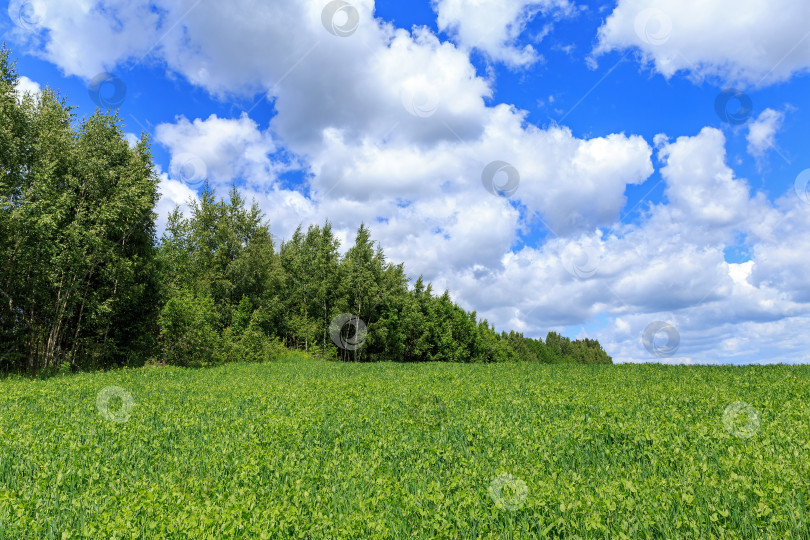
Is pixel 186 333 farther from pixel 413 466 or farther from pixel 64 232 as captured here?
pixel 413 466

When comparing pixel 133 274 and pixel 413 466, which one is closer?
pixel 413 466

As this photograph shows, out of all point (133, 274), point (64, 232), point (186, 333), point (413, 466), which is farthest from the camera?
point (186, 333)

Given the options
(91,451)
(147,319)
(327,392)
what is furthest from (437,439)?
(147,319)

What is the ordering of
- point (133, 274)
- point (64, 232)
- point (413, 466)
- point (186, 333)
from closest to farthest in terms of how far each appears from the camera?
point (413, 466), point (64, 232), point (133, 274), point (186, 333)

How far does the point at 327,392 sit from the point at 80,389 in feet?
33.6

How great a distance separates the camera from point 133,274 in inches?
1212

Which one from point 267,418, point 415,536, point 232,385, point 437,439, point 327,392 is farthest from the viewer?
point 232,385

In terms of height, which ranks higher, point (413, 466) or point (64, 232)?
point (64, 232)

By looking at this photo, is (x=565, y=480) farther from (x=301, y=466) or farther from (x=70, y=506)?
(x=70, y=506)

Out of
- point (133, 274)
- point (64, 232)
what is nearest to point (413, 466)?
point (64, 232)

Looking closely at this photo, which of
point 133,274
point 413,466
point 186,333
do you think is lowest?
point 413,466

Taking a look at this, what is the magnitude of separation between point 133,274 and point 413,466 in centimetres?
2947

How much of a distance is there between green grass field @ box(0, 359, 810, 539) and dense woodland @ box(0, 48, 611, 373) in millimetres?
13684

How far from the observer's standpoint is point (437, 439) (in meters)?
9.95
